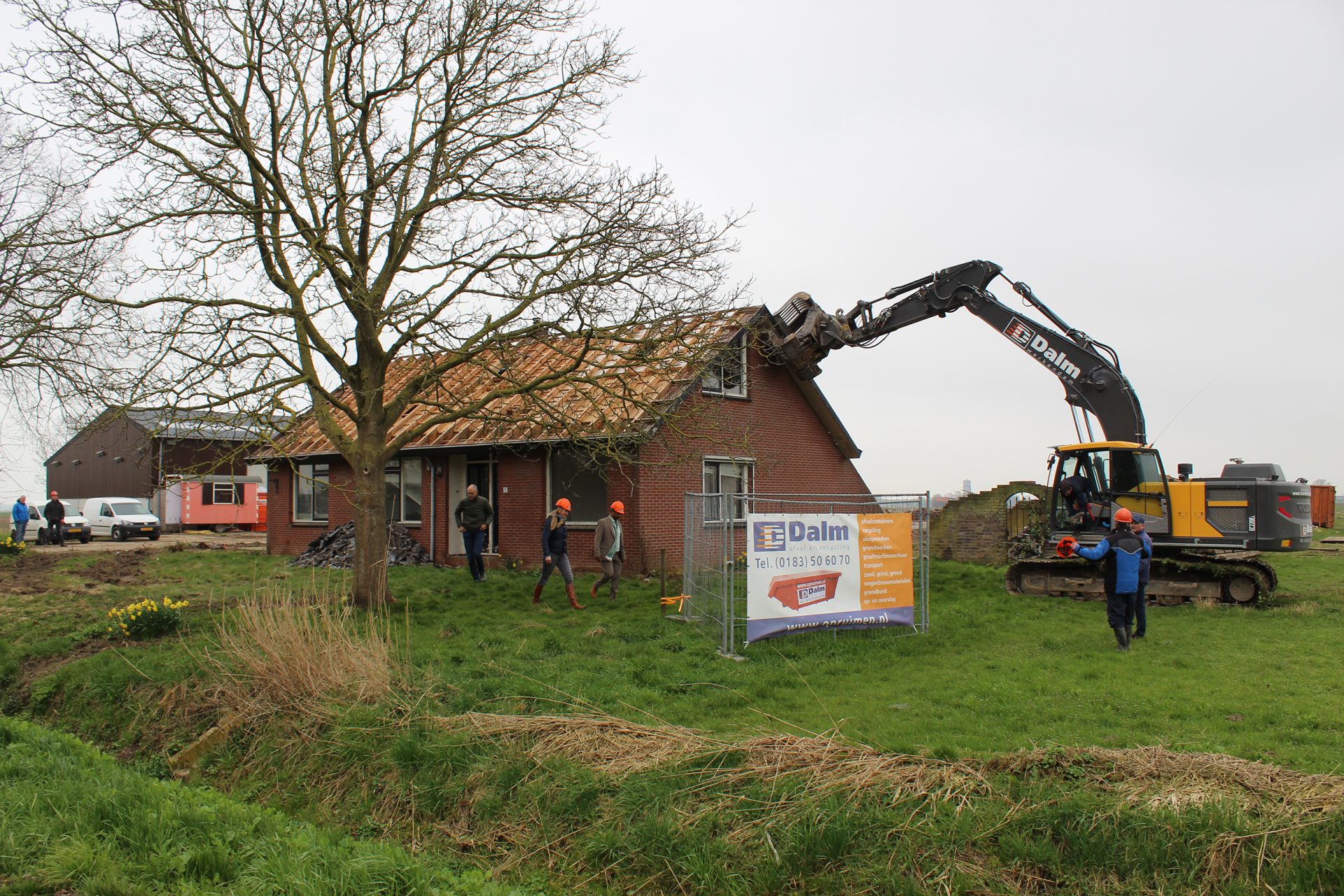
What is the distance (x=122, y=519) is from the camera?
3669cm

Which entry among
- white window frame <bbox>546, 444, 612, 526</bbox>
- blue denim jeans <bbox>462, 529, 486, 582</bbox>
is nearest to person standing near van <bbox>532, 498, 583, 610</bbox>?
blue denim jeans <bbox>462, 529, 486, 582</bbox>

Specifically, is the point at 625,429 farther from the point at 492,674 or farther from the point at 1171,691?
the point at 1171,691

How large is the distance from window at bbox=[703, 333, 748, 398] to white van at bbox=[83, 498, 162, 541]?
26.0 metres

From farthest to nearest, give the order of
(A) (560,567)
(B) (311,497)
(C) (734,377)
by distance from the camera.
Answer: (B) (311,497)
(C) (734,377)
(A) (560,567)

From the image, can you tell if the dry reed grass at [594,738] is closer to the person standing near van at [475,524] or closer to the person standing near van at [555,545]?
the person standing near van at [555,545]

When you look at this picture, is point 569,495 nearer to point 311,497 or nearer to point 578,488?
point 578,488

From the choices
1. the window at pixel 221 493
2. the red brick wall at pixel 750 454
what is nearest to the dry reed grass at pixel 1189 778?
the red brick wall at pixel 750 454

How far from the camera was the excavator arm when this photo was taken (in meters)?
16.6

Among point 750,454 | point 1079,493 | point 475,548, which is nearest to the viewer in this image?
point 1079,493

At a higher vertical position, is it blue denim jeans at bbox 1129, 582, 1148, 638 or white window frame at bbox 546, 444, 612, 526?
white window frame at bbox 546, 444, 612, 526

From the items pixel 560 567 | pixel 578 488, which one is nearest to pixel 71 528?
pixel 578 488

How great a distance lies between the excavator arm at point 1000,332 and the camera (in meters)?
16.6

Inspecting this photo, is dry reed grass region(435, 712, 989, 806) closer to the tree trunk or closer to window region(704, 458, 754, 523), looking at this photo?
the tree trunk

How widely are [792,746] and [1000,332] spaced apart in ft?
41.9
